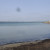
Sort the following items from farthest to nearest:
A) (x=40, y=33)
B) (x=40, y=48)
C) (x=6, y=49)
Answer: (x=40, y=33) < (x=40, y=48) < (x=6, y=49)

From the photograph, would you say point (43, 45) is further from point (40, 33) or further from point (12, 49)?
point (40, 33)

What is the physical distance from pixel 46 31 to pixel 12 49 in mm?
3328

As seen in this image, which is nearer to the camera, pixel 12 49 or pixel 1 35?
pixel 12 49

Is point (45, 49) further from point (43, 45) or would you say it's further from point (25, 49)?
point (25, 49)

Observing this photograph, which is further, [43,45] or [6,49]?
[43,45]

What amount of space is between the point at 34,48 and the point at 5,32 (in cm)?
326

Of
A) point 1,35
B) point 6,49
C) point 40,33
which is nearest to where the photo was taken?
point 6,49

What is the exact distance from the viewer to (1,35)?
4730 millimetres

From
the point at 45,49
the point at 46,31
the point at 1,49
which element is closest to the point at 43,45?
the point at 45,49

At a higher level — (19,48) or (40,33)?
(19,48)

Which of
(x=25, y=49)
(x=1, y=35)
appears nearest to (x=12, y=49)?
(x=25, y=49)

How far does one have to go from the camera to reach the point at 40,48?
1.86 m

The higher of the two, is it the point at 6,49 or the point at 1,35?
the point at 6,49

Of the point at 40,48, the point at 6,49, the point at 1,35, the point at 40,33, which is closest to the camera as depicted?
the point at 6,49
